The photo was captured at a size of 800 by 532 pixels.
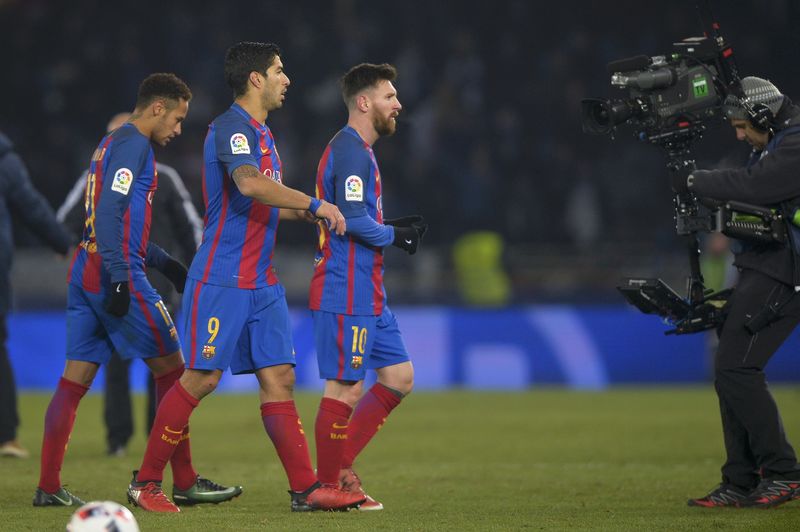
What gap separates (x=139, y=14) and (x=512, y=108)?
622cm

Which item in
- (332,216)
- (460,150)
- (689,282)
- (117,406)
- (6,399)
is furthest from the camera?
(460,150)

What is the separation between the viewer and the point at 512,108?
61.8ft

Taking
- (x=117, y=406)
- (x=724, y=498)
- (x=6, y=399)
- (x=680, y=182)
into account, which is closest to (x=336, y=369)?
(x=680, y=182)

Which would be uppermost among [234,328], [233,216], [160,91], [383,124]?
[160,91]

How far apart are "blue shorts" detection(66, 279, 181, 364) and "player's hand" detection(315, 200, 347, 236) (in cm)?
109

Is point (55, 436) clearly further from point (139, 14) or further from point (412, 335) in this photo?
point (139, 14)

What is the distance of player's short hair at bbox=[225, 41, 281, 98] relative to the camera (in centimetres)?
645

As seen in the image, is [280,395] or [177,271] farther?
[177,271]

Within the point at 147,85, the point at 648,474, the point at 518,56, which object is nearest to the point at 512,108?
the point at 518,56

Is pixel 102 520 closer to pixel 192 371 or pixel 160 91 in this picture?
pixel 192 371

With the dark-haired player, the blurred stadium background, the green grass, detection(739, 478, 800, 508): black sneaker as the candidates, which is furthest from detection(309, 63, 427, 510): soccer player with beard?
the blurred stadium background

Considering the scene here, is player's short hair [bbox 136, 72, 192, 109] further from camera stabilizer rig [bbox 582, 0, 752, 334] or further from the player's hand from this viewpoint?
camera stabilizer rig [bbox 582, 0, 752, 334]

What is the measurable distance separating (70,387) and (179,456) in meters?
0.69

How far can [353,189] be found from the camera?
6504 millimetres
